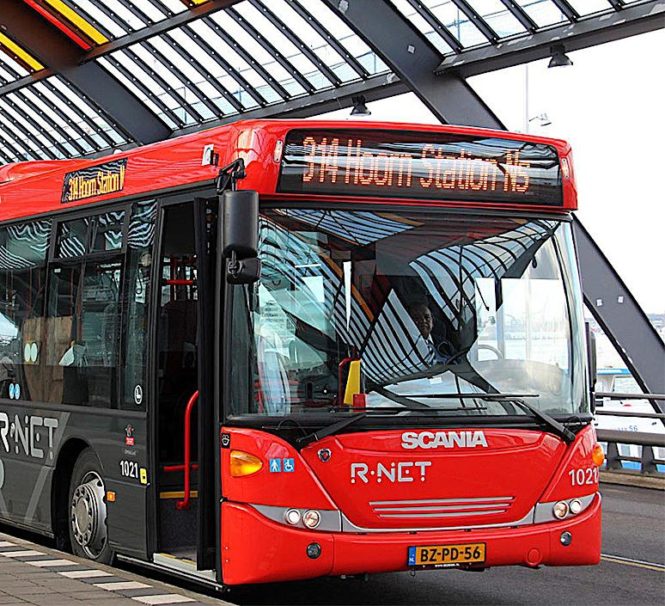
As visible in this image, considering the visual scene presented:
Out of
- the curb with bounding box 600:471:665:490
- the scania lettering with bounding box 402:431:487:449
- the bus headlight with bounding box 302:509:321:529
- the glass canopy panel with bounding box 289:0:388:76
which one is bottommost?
the bus headlight with bounding box 302:509:321:529

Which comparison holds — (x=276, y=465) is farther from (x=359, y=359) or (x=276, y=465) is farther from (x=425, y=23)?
(x=425, y=23)

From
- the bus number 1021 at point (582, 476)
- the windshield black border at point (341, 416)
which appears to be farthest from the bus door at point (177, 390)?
the bus number 1021 at point (582, 476)

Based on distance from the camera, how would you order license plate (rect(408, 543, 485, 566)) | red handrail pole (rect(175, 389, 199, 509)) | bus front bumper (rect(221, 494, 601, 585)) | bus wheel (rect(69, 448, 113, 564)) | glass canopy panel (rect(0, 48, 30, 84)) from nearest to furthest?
bus front bumper (rect(221, 494, 601, 585)) < license plate (rect(408, 543, 485, 566)) < red handrail pole (rect(175, 389, 199, 509)) < bus wheel (rect(69, 448, 113, 564)) < glass canopy panel (rect(0, 48, 30, 84))

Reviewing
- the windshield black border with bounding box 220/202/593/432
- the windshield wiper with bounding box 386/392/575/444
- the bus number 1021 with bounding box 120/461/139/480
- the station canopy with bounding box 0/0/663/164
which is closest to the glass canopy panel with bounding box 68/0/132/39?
the station canopy with bounding box 0/0/663/164

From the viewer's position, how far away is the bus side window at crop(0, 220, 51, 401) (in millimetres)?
11188

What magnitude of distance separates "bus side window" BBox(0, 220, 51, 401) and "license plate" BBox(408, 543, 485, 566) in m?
3.94

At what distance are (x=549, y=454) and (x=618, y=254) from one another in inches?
487

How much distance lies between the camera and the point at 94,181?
1042cm

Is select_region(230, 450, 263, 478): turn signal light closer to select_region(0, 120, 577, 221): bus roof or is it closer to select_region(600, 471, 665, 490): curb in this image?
select_region(0, 120, 577, 221): bus roof

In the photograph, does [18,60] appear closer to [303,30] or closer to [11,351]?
[303,30]

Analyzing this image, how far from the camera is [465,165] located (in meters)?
8.80

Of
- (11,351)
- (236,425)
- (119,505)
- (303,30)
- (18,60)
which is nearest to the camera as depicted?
(236,425)

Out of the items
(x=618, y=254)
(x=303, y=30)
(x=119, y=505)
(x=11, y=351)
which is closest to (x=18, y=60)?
(x=303, y=30)

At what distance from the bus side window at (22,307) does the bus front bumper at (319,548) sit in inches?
130
